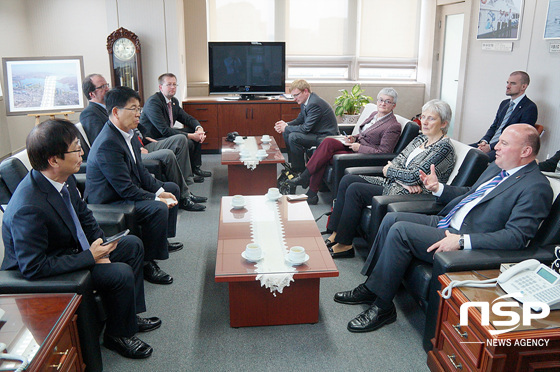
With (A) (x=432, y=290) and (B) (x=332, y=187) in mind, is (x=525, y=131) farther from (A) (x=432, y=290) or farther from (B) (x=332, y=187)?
(B) (x=332, y=187)

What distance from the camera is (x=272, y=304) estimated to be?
2.52 metres

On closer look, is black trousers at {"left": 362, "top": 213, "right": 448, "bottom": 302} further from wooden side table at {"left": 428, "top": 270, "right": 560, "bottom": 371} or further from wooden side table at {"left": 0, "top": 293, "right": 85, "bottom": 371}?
wooden side table at {"left": 0, "top": 293, "right": 85, "bottom": 371}

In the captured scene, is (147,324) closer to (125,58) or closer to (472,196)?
(472,196)

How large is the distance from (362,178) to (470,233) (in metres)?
1.19

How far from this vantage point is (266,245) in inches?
104

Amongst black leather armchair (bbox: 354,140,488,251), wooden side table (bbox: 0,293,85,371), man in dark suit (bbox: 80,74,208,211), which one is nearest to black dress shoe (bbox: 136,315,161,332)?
wooden side table (bbox: 0,293,85,371)

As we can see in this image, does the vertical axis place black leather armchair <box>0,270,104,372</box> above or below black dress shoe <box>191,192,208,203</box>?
above

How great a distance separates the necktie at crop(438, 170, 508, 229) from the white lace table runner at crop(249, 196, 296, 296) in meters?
0.90

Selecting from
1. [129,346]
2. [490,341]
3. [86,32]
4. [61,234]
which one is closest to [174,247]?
[129,346]

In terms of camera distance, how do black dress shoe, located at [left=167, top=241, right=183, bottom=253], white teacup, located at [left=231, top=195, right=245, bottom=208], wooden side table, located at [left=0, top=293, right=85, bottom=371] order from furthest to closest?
black dress shoe, located at [left=167, top=241, right=183, bottom=253] → white teacup, located at [left=231, top=195, right=245, bottom=208] → wooden side table, located at [left=0, top=293, right=85, bottom=371]

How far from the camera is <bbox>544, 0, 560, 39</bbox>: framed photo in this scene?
14.1ft

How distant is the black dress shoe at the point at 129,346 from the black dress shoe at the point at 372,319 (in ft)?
3.49

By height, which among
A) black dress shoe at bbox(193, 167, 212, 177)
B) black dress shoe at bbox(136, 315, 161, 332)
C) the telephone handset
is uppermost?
the telephone handset

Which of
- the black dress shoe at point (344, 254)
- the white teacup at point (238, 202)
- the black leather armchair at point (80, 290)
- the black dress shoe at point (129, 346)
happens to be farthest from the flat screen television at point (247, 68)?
the black leather armchair at point (80, 290)
